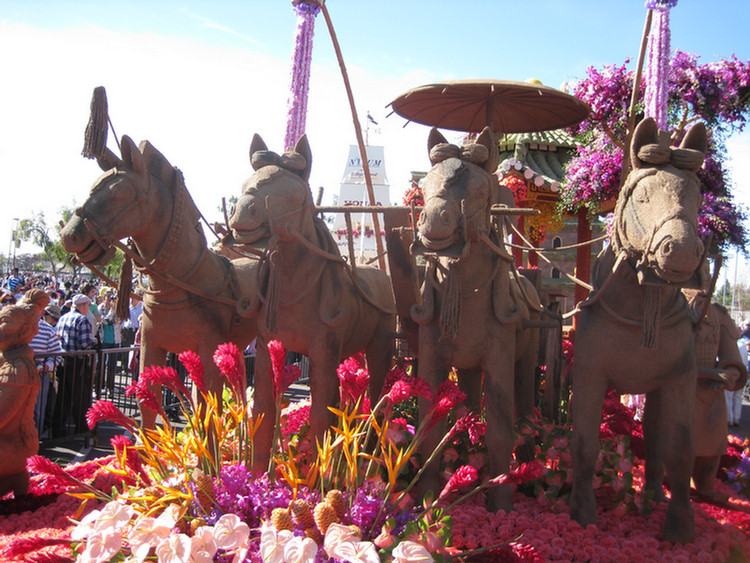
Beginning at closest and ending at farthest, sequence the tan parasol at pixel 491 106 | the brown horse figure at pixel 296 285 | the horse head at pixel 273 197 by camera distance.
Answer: the horse head at pixel 273 197, the brown horse figure at pixel 296 285, the tan parasol at pixel 491 106

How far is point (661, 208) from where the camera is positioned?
2.90 metres

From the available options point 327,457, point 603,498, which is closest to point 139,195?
point 327,457

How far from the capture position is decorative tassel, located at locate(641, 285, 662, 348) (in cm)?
308

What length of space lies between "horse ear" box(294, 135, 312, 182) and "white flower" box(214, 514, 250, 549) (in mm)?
2106

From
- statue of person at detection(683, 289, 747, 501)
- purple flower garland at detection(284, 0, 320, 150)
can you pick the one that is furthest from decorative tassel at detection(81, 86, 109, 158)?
purple flower garland at detection(284, 0, 320, 150)

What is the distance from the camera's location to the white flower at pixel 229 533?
2.20 metres

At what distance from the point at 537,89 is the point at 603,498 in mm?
2906

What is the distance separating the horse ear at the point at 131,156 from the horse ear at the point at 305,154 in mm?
1045

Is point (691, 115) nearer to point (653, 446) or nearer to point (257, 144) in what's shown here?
point (653, 446)

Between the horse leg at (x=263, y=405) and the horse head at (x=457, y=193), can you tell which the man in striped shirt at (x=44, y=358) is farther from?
the horse head at (x=457, y=193)

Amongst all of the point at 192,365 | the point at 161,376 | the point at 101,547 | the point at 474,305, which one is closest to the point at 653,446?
the point at 474,305

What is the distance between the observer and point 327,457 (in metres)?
2.60

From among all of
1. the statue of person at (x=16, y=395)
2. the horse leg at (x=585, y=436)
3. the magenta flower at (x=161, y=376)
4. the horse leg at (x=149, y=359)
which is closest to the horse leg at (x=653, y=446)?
the horse leg at (x=585, y=436)

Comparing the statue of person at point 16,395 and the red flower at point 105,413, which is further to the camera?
the statue of person at point 16,395
